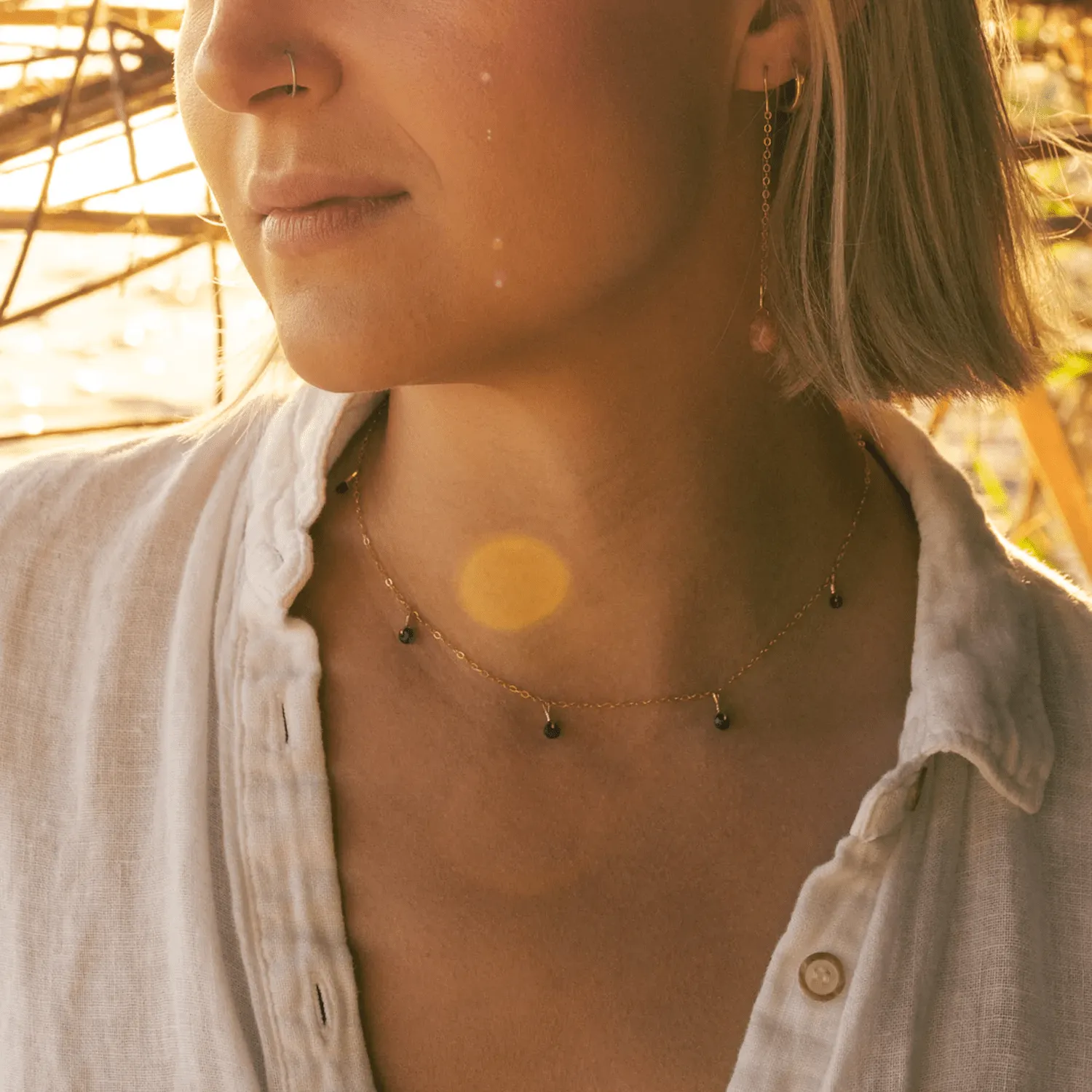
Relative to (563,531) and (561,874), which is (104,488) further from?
(561,874)

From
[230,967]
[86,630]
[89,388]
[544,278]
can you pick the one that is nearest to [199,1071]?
[230,967]

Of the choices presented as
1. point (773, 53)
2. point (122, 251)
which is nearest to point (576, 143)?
point (773, 53)

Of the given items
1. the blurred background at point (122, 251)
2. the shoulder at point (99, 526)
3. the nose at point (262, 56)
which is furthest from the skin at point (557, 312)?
the blurred background at point (122, 251)

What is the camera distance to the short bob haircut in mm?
1455

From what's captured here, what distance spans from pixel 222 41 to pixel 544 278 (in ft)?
1.13

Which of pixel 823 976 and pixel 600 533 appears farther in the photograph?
pixel 600 533

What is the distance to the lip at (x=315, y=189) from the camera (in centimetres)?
119

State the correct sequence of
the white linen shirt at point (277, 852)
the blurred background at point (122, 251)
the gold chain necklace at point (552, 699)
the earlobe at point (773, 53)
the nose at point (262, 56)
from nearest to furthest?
1. the nose at point (262, 56)
2. the white linen shirt at point (277, 852)
3. the earlobe at point (773, 53)
4. the gold chain necklace at point (552, 699)
5. the blurred background at point (122, 251)

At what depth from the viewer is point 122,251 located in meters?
2.01

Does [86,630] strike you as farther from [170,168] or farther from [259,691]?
[170,168]

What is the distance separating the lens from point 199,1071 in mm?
1263

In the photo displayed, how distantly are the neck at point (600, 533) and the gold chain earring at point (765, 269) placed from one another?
0.05 meters

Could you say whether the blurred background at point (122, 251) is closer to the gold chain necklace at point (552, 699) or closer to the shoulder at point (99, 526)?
the shoulder at point (99, 526)

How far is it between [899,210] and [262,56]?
0.73 metres
